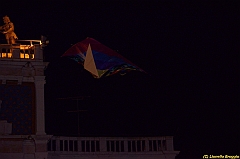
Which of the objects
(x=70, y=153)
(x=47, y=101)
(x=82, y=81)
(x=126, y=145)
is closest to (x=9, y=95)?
(x=70, y=153)

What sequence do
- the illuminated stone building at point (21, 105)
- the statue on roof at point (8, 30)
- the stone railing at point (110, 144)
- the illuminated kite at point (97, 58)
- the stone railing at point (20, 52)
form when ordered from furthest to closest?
1. the illuminated kite at point (97, 58)
2. the stone railing at point (110, 144)
3. the statue on roof at point (8, 30)
4. the stone railing at point (20, 52)
5. the illuminated stone building at point (21, 105)

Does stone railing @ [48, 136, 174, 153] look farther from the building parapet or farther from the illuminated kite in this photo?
the building parapet

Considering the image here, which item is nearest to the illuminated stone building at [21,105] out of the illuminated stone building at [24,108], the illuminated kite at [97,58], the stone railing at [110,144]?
the illuminated stone building at [24,108]

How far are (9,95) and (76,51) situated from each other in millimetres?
4324

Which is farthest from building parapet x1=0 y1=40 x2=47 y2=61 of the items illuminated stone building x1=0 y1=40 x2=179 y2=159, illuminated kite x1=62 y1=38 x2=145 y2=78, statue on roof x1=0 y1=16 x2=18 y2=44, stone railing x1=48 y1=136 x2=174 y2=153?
stone railing x1=48 y1=136 x2=174 y2=153

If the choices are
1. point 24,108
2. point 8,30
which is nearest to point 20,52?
point 8,30

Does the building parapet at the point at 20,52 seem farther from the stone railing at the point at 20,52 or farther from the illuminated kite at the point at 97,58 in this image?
the illuminated kite at the point at 97,58

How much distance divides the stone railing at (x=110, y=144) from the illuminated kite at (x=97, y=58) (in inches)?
128

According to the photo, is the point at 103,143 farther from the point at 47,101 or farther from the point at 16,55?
the point at 47,101

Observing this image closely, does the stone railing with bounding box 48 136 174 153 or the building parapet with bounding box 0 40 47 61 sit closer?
the building parapet with bounding box 0 40 47 61

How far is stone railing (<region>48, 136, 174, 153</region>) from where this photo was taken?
23578mm

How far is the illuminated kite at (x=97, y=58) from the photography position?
24156 millimetres

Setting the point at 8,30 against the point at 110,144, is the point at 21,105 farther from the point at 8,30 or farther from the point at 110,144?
the point at 110,144

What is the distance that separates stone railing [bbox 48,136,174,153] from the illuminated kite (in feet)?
10.6
